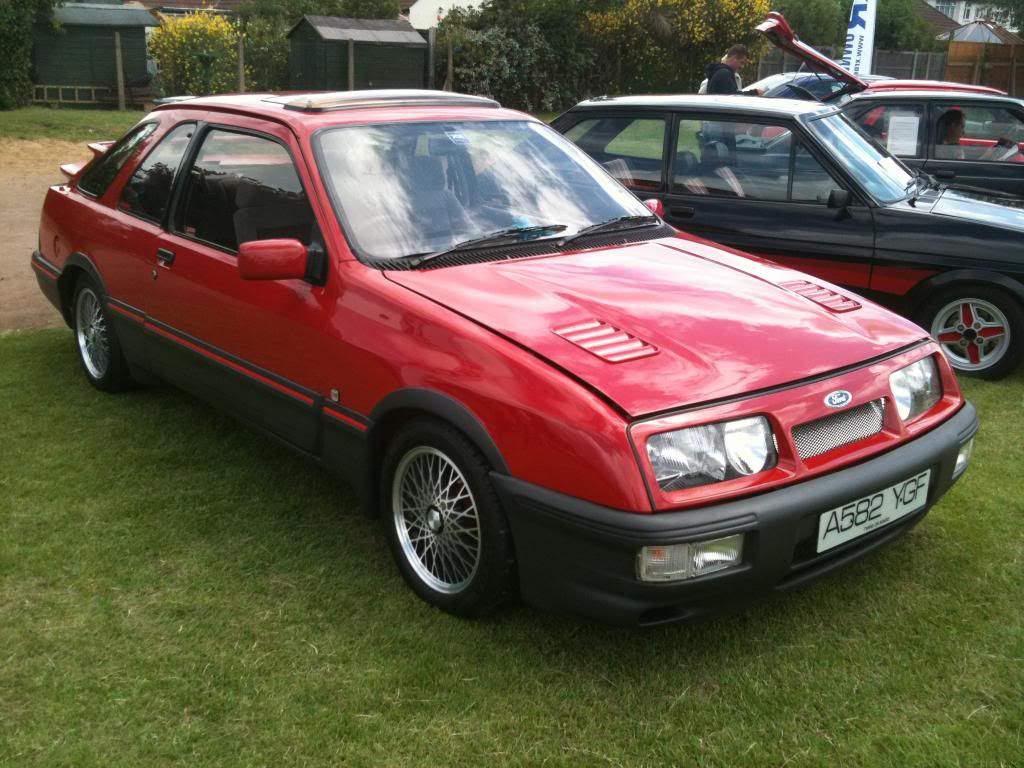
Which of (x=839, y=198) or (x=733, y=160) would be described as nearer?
(x=839, y=198)

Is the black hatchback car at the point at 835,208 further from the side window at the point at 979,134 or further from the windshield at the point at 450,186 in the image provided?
the windshield at the point at 450,186

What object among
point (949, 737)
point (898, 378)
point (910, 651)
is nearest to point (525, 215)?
point (898, 378)

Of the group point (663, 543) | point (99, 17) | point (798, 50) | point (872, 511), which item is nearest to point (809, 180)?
point (798, 50)

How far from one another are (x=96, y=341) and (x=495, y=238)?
280cm

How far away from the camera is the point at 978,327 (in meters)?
5.94

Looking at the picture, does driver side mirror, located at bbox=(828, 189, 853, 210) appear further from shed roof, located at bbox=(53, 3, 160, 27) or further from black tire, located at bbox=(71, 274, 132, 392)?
shed roof, located at bbox=(53, 3, 160, 27)

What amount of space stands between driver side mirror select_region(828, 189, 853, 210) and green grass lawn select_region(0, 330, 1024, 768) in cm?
230

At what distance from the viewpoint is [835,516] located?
2963 millimetres

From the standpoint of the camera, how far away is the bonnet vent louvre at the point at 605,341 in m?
3.03

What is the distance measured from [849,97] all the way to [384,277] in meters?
6.25

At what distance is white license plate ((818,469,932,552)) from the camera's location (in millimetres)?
2969

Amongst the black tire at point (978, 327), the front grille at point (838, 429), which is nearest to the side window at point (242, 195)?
the front grille at point (838, 429)

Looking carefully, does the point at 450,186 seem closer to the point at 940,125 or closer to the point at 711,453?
the point at 711,453

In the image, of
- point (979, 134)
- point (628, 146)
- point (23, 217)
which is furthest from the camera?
point (23, 217)
